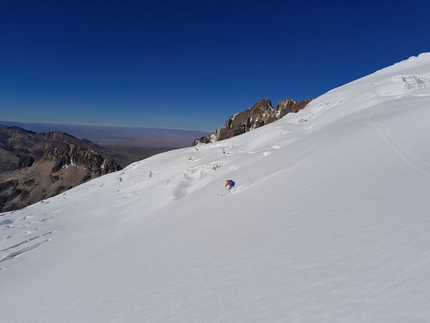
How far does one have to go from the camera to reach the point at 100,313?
6.25m

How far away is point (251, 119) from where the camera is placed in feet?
251

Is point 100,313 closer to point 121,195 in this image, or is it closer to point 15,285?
point 15,285

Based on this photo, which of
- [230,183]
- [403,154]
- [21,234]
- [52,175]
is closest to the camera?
[403,154]

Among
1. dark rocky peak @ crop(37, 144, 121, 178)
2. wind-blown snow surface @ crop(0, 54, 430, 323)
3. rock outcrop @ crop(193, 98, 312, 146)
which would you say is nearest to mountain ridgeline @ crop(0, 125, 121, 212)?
dark rocky peak @ crop(37, 144, 121, 178)

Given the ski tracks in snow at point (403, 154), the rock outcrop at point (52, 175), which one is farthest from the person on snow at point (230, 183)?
the rock outcrop at point (52, 175)

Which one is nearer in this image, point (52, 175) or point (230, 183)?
point (230, 183)

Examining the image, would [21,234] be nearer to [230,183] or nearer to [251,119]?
[230,183]

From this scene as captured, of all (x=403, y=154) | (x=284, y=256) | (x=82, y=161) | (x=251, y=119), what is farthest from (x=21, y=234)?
(x=82, y=161)

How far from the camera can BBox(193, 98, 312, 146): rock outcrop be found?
68062 mm

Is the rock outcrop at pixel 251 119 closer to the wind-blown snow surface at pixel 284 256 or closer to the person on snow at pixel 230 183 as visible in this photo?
the person on snow at pixel 230 183

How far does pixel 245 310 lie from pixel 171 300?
200 centimetres

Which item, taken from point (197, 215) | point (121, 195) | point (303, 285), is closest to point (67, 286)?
point (197, 215)

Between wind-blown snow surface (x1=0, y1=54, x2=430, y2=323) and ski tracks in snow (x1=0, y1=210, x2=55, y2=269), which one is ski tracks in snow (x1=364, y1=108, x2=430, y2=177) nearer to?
wind-blown snow surface (x1=0, y1=54, x2=430, y2=323)

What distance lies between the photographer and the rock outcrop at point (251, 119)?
68.1 metres
